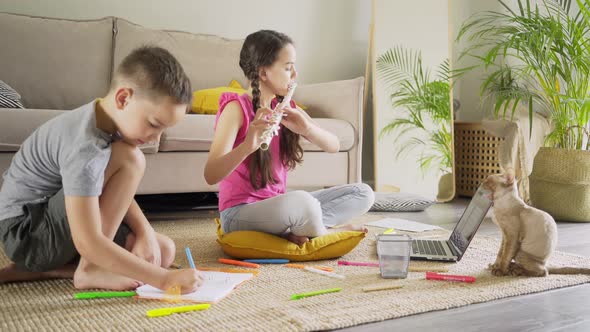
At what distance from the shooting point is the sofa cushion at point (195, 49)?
118 inches

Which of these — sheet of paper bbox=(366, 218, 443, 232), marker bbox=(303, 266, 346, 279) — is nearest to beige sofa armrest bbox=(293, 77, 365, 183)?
sheet of paper bbox=(366, 218, 443, 232)

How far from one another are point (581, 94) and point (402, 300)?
79.4 inches

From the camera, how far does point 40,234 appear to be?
1308mm

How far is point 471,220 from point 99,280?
103cm

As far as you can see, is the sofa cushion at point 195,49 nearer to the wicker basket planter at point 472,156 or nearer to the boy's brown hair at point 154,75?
the wicker basket planter at point 472,156

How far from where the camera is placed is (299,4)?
375cm

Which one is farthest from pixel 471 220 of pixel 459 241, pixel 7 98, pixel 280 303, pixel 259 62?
pixel 7 98

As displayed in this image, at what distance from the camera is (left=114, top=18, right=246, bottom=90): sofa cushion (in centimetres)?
299

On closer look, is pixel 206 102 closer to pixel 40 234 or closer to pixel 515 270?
pixel 40 234

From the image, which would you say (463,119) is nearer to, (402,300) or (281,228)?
(281,228)

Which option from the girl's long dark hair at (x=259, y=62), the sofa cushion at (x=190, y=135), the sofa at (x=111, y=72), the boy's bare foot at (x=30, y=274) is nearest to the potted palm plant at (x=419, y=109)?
the sofa at (x=111, y=72)

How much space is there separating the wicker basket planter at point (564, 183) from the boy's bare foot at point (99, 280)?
2.17 metres

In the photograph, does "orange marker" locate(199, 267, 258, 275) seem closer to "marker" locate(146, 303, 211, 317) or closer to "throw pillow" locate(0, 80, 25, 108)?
"marker" locate(146, 303, 211, 317)

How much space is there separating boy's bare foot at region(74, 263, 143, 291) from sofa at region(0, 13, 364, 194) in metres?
1.06
